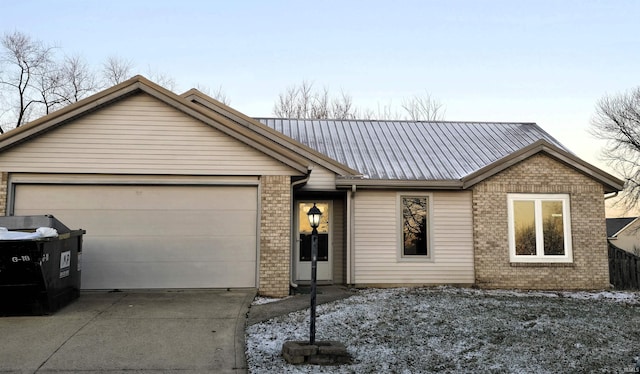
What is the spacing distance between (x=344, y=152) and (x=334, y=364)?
7932 mm

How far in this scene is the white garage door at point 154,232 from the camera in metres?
9.34

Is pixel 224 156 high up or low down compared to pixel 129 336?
A: up

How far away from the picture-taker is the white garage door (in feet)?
30.6

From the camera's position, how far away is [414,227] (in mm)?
11445

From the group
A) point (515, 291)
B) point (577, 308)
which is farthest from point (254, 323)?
point (515, 291)

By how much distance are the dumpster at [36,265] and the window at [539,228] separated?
960 centimetres

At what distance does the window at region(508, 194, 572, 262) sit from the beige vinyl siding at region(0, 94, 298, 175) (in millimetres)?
5800

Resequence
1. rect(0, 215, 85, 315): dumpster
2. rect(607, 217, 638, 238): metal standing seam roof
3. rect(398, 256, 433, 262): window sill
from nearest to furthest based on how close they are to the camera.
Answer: rect(0, 215, 85, 315): dumpster < rect(398, 256, 433, 262): window sill < rect(607, 217, 638, 238): metal standing seam roof

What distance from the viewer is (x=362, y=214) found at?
1133 cm

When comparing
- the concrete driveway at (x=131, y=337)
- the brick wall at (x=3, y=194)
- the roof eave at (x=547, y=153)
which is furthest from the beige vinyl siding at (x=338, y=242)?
the brick wall at (x=3, y=194)

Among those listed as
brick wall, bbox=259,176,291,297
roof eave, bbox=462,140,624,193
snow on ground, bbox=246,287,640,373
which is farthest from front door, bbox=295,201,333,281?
roof eave, bbox=462,140,624,193

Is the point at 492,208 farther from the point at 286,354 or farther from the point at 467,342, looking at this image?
the point at 286,354

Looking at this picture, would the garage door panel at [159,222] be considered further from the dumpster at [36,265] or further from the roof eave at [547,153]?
the roof eave at [547,153]

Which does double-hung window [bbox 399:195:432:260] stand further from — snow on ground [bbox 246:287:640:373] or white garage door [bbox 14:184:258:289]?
white garage door [bbox 14:184:258:289]
